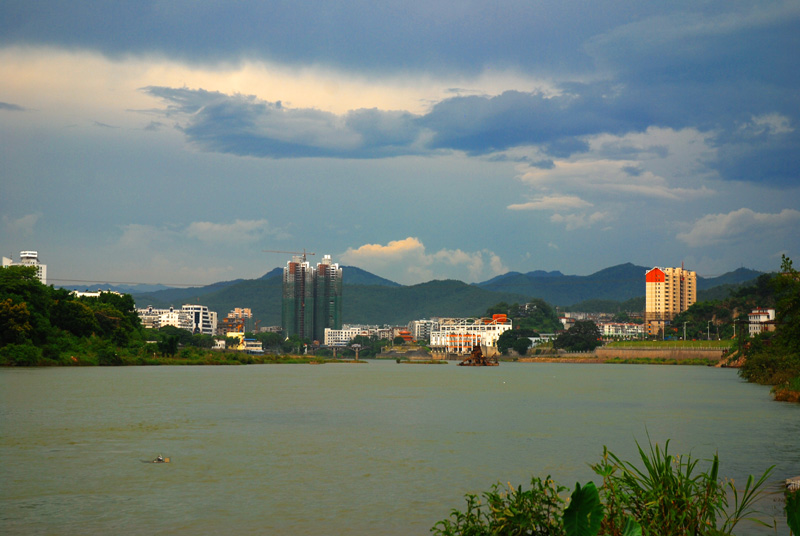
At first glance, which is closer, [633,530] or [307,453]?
[633,530]

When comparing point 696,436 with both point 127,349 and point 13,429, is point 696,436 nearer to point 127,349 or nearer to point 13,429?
point 13,429

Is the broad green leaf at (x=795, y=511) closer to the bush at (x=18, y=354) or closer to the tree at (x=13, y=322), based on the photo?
the tree at (x=13, y=322)

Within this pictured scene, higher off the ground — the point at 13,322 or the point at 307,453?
the point at 13,322

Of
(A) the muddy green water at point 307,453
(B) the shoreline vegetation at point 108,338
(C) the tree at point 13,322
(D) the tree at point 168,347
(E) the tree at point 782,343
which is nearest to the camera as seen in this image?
(A) the muddy green water at point 307,453

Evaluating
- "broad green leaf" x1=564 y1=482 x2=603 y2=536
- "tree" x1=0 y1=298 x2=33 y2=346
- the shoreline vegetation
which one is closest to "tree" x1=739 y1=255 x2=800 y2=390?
the shoreline vegetation

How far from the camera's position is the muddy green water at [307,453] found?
1444cm

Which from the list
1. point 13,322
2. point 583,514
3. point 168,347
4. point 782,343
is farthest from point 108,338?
point 583,514

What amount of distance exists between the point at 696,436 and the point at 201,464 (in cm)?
1759

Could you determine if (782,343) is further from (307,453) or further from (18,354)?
(18,354)

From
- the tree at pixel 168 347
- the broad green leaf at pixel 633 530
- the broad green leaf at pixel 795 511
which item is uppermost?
the broad green leaf at pixel 795 511

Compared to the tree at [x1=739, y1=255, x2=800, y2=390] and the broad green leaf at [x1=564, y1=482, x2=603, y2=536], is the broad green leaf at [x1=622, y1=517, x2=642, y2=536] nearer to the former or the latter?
the broad green leaf at [x1=564, y1=482, x2=603, y2=536]

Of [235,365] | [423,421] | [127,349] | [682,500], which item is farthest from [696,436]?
[235,365]

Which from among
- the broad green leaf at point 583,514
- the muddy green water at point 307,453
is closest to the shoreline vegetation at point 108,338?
the muddy green water at point 307,453

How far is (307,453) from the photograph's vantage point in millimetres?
22984
